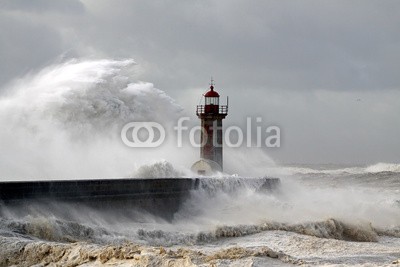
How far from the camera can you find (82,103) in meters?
18.2

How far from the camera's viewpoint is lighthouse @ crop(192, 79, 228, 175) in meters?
20.3

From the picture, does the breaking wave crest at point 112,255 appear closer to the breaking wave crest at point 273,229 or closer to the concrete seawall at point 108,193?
the concrete seawall at point 108,193

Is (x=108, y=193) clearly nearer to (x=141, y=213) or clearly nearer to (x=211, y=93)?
(x=141, y=213)

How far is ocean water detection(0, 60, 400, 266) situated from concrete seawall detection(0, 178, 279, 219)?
0.15 meters

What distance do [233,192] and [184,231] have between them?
4.26 metres

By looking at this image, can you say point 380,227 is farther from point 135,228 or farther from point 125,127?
point 125,127

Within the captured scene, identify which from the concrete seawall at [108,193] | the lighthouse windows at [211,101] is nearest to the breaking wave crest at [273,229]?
the concrete seawall at [108,193]

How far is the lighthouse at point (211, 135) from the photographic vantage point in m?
20.3

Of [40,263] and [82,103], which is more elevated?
[82,103]

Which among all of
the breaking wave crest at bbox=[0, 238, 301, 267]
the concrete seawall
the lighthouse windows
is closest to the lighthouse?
the lighthouse windows

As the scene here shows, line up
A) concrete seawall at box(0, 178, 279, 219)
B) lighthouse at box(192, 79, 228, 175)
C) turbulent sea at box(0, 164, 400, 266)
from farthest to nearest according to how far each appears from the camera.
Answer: lighthouse at box(192, 79, 228, 175) → concrete seawall at box(0, 178, 279, 219) → turbulent sea at box(0, 164, 400, 266)

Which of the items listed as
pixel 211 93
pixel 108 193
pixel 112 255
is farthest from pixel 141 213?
pixel 211 93

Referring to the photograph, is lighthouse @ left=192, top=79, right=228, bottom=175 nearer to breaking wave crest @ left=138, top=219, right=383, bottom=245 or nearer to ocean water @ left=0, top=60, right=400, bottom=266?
ocean water @ left=0, top=60, right=400, bottom=266

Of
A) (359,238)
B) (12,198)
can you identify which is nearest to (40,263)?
(12,198)
